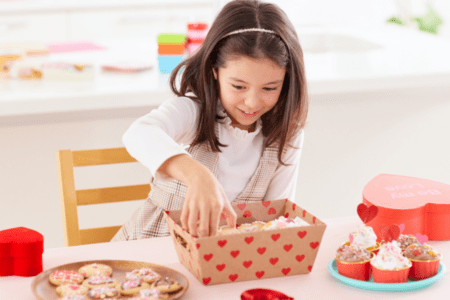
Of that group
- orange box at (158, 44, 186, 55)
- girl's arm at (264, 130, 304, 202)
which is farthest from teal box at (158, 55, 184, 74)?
girl's arm at (264, 130, 304, 202)

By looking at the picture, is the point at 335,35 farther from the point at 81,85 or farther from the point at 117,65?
the point at 81,85

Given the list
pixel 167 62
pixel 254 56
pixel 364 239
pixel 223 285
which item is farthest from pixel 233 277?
pixel 167 62

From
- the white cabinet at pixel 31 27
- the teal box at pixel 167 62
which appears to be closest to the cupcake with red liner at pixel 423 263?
the teal box at pixel 167 62

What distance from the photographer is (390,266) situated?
0.95 meters

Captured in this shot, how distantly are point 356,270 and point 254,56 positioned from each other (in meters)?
0.48

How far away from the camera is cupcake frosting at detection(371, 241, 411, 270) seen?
0.95m

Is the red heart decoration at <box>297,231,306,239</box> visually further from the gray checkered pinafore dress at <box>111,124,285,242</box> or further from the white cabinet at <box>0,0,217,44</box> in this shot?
the white cabinet at <box>0,0,217,44</box>

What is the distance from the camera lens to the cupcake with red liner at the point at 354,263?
97 centimetres

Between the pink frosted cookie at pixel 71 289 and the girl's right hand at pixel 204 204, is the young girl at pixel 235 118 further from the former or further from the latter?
the pink frosted cookie at pixel 71 289

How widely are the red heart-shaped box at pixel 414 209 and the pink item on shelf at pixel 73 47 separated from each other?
1576 mm

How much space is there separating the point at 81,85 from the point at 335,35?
141 cm

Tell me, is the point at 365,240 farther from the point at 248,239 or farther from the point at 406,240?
the point at 248,239

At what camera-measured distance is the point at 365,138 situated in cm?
230

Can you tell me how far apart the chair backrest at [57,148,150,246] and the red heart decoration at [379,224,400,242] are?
680 mm
